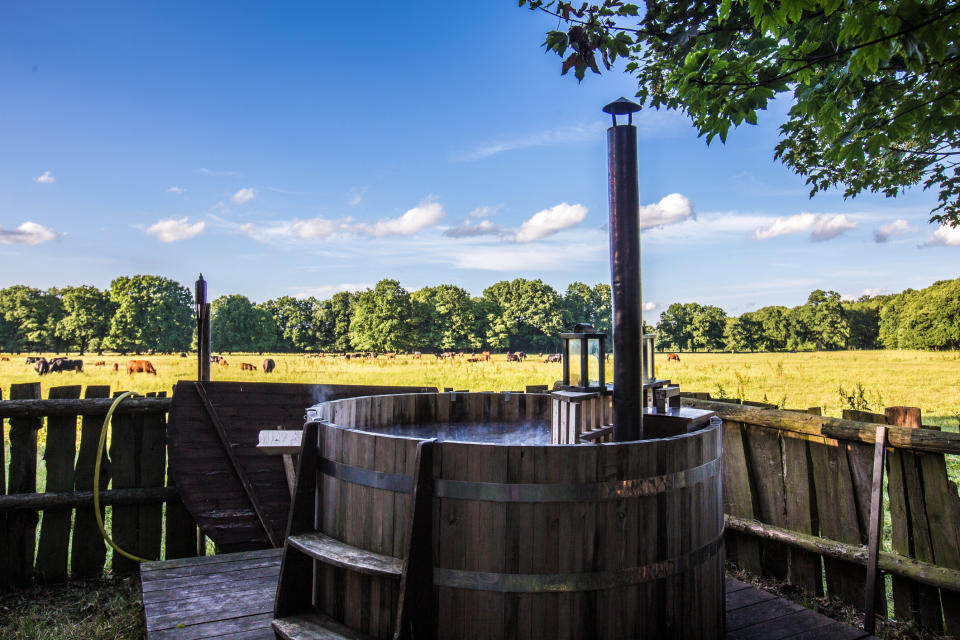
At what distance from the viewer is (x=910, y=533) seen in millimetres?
3277

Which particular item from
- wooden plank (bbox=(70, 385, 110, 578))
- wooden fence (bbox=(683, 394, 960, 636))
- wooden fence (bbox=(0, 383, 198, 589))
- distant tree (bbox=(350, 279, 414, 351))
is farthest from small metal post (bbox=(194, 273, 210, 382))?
distant tree (bbox=(350, 279, 414, 351))

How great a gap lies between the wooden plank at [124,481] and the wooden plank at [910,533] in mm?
5631

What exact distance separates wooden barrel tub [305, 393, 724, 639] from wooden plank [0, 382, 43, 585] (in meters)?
3.41

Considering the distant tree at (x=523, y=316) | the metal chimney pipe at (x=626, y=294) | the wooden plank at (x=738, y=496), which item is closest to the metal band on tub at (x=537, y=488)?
the metal chimney pipe at (x=626, y=294)

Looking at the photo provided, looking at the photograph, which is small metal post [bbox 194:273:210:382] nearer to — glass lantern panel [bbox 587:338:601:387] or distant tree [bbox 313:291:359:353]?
glass lantern panel [bbox 587:338:601:387]

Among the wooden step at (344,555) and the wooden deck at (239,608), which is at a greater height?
the wooden step at (344,555)

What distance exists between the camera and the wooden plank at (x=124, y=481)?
4434 mm

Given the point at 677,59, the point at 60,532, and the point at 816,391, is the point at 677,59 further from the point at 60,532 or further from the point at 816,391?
the point at 816,391

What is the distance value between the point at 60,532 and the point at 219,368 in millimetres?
25115

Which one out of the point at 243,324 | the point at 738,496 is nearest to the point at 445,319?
the point at 243,324

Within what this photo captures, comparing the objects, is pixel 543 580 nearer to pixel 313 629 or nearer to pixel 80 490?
pixel 313 629

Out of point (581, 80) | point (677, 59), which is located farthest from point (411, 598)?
point (677, 59)

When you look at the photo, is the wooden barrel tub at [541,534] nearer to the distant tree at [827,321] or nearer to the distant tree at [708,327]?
the distant tree at [708,327]

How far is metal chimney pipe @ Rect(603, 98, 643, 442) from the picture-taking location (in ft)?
8.91
